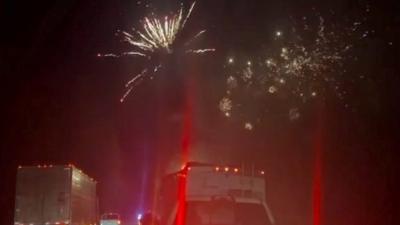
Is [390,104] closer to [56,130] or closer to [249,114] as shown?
[249,114]

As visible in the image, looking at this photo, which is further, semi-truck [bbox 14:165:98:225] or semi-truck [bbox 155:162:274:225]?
semi-truck [bbox 14:165:98:225]

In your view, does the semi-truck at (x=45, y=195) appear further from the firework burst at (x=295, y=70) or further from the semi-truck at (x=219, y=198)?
the semi-truck at (x=219, y=198)

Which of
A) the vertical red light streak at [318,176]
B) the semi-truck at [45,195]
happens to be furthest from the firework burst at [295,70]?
the semi-truck at [45,195]

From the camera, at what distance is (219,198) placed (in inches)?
482

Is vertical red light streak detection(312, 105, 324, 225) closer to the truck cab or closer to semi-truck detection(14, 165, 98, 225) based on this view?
semi-truck detection(14, 165, 98, 225)

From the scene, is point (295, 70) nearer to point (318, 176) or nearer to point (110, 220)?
point (318, 176)

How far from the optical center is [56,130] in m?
49.8

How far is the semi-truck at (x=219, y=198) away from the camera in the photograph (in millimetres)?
11969

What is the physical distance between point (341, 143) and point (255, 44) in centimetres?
606

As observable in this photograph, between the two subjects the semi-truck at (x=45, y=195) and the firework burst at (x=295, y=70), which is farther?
the semi-truck at (x=45, y=195)

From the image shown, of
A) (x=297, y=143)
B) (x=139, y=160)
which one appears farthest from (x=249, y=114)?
(x=139, y=160)

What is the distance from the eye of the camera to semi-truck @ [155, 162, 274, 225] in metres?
12.0

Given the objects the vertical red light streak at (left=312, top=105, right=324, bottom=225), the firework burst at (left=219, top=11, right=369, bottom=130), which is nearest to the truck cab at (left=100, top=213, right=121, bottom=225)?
the firework burst at (left=219, top=11, right=369, bottom=130)

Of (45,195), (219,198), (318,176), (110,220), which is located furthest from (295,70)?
(110,220)
